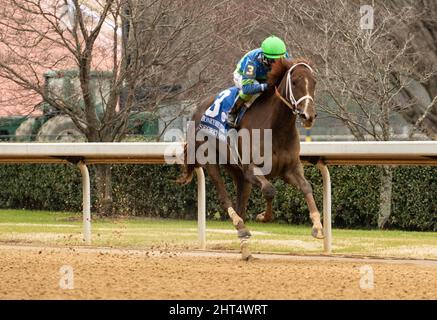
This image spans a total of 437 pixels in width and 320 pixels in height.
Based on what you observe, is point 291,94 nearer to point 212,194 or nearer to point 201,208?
point 201,208

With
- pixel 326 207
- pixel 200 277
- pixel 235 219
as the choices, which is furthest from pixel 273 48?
pixel 200 277

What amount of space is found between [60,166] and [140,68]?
9.66 feet

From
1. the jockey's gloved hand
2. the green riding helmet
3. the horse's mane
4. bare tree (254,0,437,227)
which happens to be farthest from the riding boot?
bare tree (254,0,437,227)

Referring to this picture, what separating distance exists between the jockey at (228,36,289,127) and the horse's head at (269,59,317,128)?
17 centimetres

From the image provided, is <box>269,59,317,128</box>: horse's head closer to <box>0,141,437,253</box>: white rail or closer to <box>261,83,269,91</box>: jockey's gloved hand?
<box>261,83,269,91</box>: jockey's gloved hand

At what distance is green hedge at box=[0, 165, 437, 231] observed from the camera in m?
14.4

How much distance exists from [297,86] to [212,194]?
6944 mm

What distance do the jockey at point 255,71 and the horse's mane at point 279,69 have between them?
0.09 meters

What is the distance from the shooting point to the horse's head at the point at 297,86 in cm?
869

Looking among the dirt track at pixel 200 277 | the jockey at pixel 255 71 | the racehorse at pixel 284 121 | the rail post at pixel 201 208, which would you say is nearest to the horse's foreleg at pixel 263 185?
the racehorse at pixel 284 121

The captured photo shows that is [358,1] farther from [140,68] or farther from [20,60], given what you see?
[20,60]

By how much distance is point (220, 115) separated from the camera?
32.6 feet

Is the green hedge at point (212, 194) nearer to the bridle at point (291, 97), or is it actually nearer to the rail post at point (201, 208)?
the rail post at point (201, 208)
